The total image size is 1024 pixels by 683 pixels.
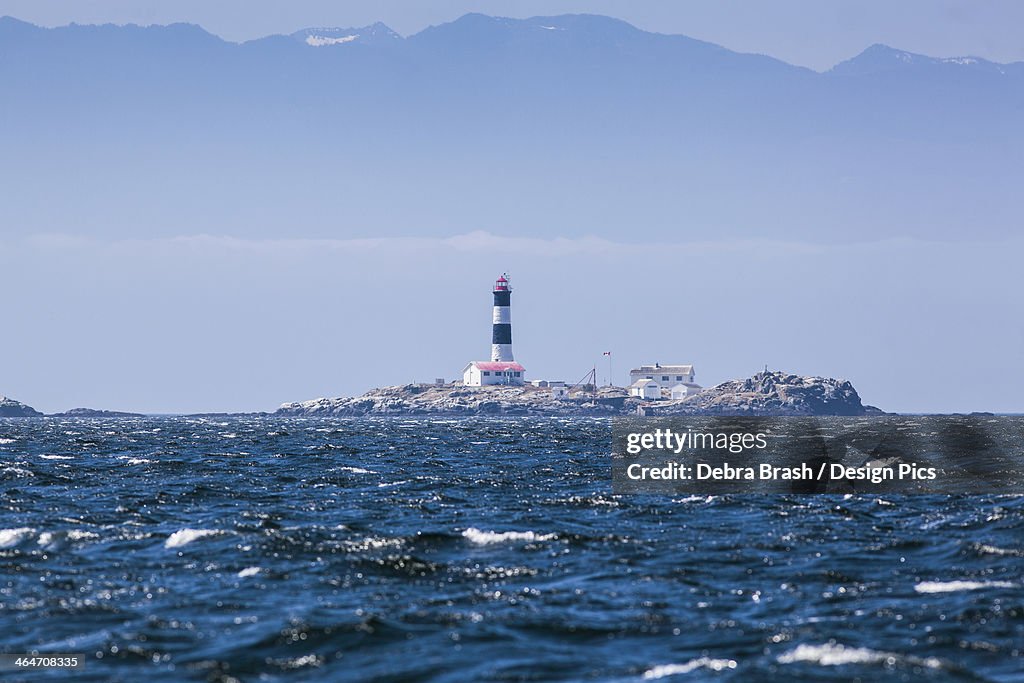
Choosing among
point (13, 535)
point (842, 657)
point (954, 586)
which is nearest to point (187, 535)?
point (13, 535)

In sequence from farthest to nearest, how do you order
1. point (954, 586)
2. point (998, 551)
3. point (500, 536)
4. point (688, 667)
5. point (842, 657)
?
point (500, 536)
point (998, 551)
point (954, 586)
point (842, 657)
point (688, 667)

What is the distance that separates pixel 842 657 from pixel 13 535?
66.3ft

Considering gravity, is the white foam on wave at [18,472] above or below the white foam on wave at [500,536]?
above

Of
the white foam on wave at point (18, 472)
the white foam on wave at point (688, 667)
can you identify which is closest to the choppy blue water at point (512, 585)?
the white foam on wave at point (688, 667)

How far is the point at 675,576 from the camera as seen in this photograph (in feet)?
75.8

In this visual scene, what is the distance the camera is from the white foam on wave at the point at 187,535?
27469mm

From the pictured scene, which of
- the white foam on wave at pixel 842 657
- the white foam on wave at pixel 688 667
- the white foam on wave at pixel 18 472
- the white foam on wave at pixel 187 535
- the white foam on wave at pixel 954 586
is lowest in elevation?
the white foam on wave at pixel 688 667

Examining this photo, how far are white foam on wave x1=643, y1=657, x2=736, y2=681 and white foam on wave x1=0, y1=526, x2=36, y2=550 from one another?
16.9 m

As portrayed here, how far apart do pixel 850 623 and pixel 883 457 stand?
3955 centimetres

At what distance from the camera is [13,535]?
2856cm

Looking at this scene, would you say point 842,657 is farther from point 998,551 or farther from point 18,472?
point 18,472

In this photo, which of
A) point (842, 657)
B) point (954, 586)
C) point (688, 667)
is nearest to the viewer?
point (688, 667)

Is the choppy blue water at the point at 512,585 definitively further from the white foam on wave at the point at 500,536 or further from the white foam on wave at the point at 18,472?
the white foam on wave at the point at 18,472

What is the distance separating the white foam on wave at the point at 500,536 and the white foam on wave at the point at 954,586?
895 cm
